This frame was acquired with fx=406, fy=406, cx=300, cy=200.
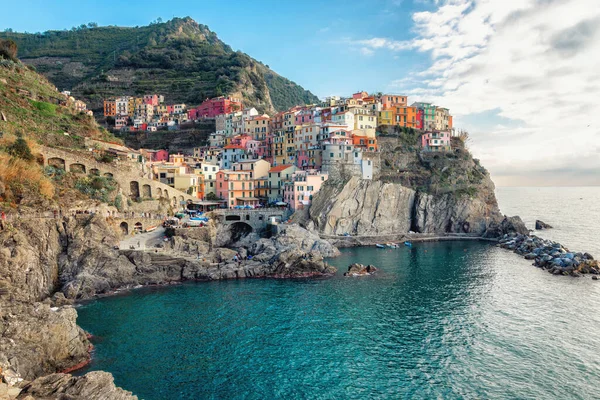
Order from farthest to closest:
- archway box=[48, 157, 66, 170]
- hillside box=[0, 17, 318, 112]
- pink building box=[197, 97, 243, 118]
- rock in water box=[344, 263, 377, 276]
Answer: hillside box=[0, 17, 318, 112] < pink building box=[197, 97, 243, 118] < archway box=[48, 157, 66, 170] < rock in water box=[344, 263, 377, 276]

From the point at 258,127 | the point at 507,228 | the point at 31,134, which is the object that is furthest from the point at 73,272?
the point at 507,228

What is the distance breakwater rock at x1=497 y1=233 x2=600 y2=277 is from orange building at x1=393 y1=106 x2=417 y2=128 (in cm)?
3173

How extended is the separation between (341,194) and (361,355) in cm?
3795

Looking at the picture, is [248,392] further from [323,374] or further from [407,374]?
[407,374]

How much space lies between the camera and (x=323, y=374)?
72.9 feet

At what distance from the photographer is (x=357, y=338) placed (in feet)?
87.6

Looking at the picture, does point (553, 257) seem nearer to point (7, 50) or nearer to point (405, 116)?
point (405, 116)

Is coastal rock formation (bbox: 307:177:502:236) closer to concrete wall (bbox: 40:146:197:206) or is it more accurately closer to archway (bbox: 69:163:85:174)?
concrete wall (bbox: 40:146:197:206)

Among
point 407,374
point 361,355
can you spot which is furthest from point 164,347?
point 407,374

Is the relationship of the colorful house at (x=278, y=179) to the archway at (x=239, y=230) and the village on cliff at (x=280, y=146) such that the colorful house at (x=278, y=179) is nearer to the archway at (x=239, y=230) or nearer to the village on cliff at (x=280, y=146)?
the village on cliff at (x=280, y=146)

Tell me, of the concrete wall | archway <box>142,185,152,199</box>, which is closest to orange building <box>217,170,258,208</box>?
the concrete wall

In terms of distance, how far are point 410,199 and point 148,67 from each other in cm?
9425

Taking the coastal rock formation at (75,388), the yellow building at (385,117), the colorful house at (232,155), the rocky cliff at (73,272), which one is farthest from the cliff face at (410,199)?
the coastal rock formation at (75,388)

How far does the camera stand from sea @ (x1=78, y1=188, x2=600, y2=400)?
20984 millimetres
